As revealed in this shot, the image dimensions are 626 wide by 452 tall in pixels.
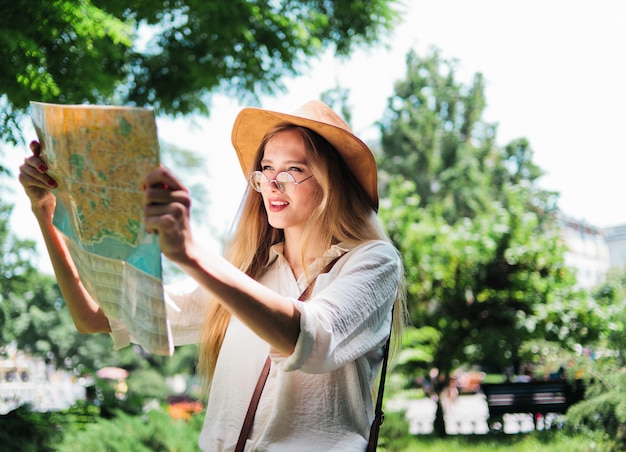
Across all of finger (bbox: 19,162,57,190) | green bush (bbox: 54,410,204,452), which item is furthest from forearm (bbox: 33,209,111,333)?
green bush (bbox: 54,410,204,452)

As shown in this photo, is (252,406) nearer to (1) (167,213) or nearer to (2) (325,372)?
(2) (325,372)

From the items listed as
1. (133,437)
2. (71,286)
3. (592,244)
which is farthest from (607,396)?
(592,244)

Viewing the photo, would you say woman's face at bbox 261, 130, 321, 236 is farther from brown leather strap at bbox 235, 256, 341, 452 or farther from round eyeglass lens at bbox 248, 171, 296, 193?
brown leather strap at bbox 235, 256, 341, 452

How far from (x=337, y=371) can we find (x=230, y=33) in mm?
4290

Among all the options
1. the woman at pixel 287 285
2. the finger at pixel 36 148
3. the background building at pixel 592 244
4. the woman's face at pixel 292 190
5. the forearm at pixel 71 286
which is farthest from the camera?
the background building at pixel 592 244

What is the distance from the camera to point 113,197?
1240 millimetres

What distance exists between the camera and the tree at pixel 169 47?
3617mm

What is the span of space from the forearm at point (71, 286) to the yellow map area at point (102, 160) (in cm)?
29

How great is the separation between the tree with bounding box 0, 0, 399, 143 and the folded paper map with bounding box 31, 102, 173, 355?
7.77 feet

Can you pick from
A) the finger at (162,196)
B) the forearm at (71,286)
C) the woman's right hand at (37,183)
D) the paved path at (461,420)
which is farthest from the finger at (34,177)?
the paved path at (461,420)

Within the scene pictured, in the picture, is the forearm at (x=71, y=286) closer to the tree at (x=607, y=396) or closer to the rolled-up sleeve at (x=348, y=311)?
the rolled-up sleeve at (x=348, y=311)

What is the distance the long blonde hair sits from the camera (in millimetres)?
1844

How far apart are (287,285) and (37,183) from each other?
2.23 feet

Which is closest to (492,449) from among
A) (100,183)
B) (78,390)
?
(78,390)
